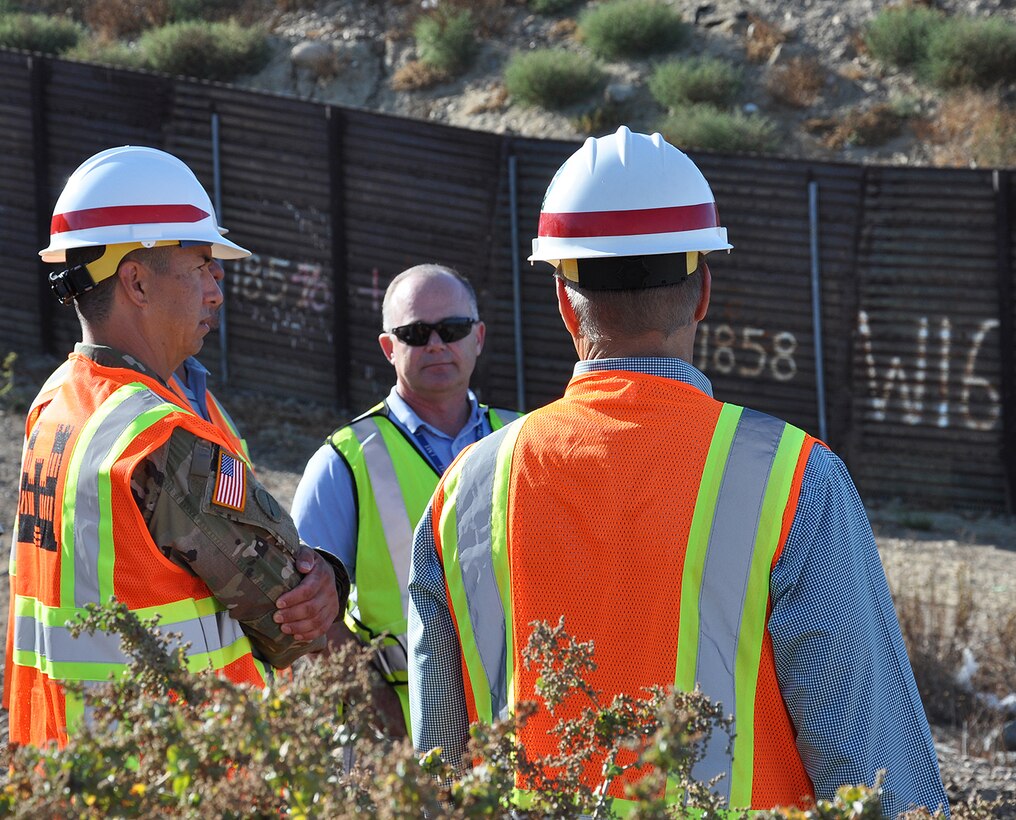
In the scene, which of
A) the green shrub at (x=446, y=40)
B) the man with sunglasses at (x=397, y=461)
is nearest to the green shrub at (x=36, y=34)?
the green shrub at (x=446, y=40)

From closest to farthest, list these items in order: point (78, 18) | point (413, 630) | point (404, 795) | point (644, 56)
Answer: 1. point (404, 795)
2. point (413, 630)
3. point (644, 56)
4. point (78, 18)

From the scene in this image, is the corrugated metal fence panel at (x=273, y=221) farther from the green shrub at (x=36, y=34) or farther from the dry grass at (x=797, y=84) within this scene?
the green shrub at (x=36, y=34)

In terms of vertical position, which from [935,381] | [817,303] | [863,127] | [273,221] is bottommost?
[935,381]

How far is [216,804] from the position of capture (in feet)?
5.09

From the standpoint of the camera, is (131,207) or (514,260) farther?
(514,260)

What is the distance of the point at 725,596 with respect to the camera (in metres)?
2.30

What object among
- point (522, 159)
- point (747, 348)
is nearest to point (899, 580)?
point (747, 348)

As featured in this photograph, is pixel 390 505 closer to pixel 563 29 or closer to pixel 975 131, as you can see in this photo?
pixel 975 131

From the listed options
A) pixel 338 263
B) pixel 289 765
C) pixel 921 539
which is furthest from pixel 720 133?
pixel 289 765

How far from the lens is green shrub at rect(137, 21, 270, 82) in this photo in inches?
722

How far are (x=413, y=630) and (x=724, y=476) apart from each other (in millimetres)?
745

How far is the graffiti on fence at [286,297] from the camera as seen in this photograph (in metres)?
11.4

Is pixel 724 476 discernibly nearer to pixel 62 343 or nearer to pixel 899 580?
pixel 899 580

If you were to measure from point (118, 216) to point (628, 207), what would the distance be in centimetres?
137
